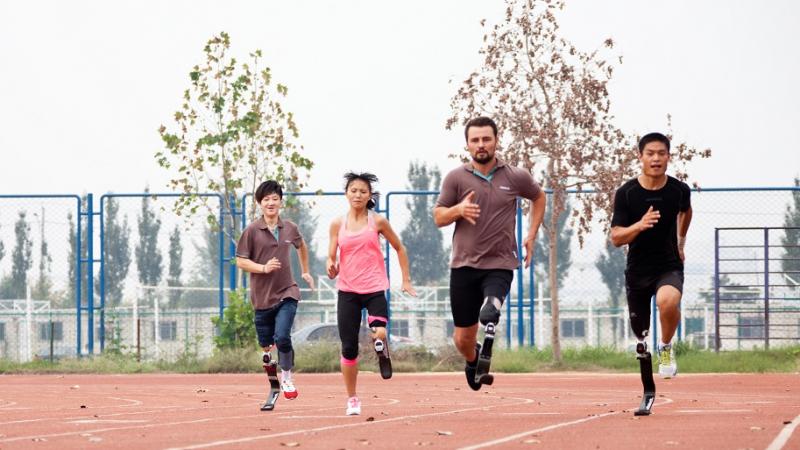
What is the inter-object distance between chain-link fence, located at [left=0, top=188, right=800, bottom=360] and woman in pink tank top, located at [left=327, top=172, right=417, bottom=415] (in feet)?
41.7

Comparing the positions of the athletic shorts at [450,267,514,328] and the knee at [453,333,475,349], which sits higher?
the athletic shorts at [450,267,514,328]

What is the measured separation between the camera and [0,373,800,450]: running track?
9031mm

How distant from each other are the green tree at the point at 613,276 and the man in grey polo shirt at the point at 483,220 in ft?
70.0

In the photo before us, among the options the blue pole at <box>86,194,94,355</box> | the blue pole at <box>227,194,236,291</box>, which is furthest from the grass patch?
the blue pole at <box>227,194,236,291</box>

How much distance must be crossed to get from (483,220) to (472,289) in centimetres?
61

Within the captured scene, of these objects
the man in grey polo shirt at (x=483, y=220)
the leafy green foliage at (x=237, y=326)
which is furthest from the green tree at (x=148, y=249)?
the man in grey polo shirt at (x=483, y=220)

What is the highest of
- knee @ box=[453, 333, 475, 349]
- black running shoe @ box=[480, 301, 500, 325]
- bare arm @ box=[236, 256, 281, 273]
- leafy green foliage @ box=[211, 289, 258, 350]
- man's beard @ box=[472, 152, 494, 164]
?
man's beard @ box=[472, 152, 494, 164]

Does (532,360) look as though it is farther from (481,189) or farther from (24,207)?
(481,189)

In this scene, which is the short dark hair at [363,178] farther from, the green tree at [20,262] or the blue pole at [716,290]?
the green tree at [20,262]

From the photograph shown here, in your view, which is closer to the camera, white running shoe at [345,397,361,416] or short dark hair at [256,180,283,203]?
white running shoe at [345,397,361,416]

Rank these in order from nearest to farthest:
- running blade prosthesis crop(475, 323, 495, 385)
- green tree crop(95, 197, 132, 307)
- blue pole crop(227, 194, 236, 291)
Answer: running blade prosthesis crop(475, 323, 495, 385) < blue pole crop(227, 194, 236, 291) < green tree crop(95, 197, 132, 307)

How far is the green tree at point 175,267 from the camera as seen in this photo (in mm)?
36041

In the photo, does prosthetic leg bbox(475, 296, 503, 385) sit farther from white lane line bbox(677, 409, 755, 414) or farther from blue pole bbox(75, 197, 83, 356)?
blue pole bbox(75, 197, 83, 356)

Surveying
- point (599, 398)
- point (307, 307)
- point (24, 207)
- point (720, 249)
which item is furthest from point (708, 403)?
point (307, 307)
